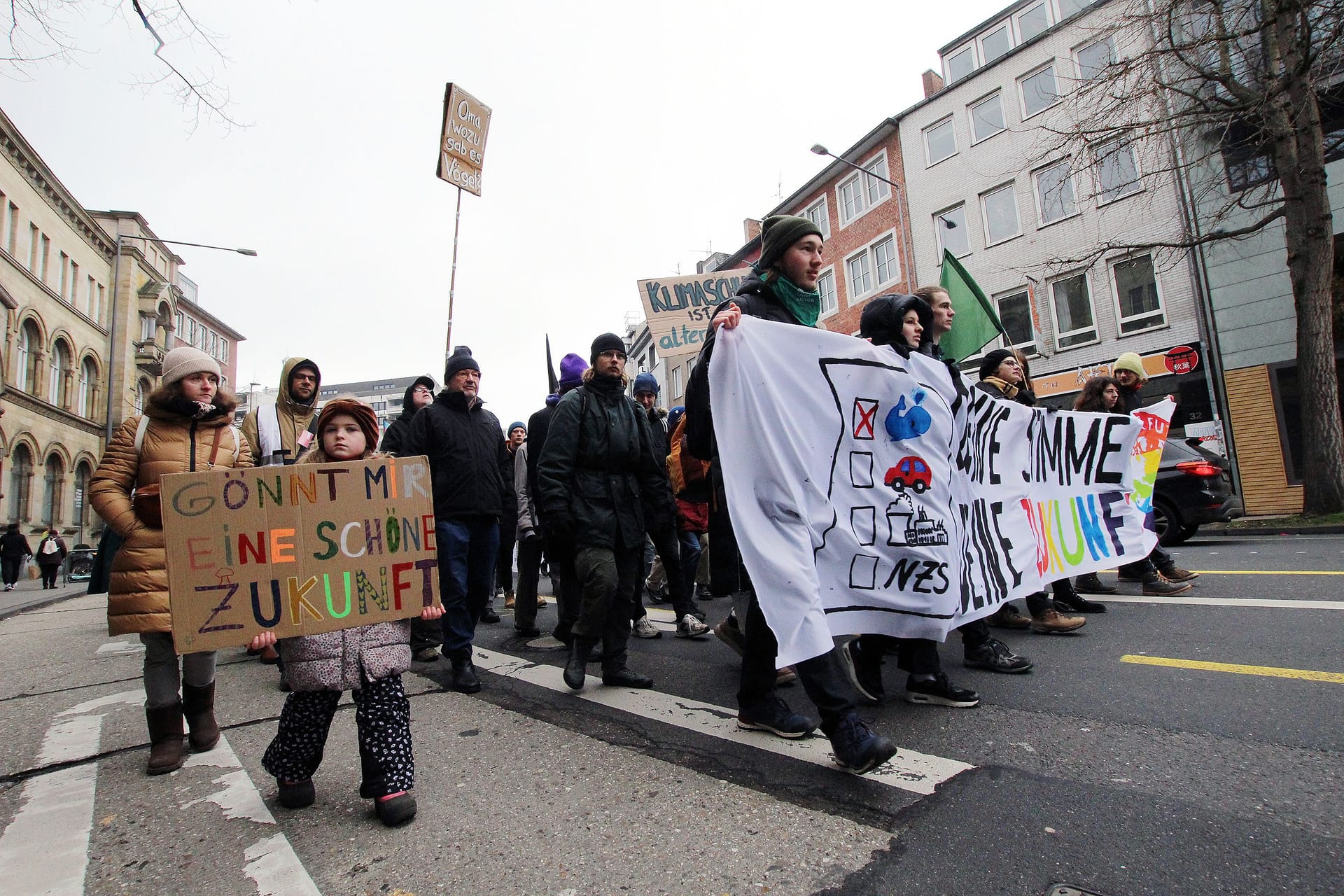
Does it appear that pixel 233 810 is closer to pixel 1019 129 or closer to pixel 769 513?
pixel 769 513

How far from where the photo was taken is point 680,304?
33.6 ft

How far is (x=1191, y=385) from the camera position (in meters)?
17.5

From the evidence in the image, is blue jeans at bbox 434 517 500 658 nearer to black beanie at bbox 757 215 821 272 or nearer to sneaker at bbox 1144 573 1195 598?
black beanie at bbox 757 215 821 272

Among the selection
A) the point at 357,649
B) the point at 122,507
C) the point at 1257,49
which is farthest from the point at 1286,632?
the point at 1257,49

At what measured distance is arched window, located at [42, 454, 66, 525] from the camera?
1153 inches

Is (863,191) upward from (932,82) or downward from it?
downward

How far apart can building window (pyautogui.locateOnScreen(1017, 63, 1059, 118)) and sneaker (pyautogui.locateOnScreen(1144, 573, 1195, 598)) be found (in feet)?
62.1

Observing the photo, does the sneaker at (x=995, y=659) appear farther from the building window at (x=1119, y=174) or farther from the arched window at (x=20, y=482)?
the arched window at (x=20, y=482)

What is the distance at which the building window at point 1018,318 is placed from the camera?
69.2ft

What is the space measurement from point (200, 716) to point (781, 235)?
3.19 m

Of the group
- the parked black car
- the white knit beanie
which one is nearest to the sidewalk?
the white knit beanie

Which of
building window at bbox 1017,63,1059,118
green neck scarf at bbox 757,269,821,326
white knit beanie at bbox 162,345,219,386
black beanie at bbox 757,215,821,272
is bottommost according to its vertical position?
white knit beanie at bbox 162,345,219,386

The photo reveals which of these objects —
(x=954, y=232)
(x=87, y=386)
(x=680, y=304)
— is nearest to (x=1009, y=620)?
(x=680, y=304)

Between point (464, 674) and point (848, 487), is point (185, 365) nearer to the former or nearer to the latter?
point (464, 674)
